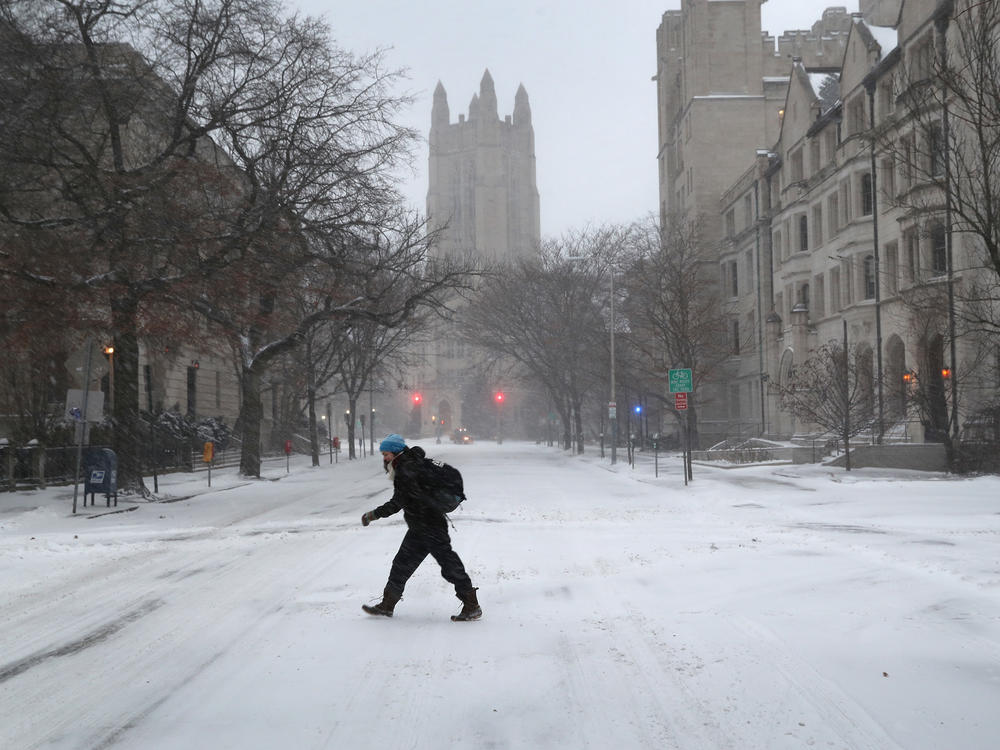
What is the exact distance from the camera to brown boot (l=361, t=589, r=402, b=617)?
27.0ft

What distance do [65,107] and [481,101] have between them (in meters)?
147

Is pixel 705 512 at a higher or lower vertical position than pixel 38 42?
lower

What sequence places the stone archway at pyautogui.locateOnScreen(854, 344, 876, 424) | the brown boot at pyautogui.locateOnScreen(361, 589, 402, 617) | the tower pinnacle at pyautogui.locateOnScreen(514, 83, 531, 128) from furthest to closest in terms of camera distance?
the tower pinnacle at pyautogui.locateOnScreen(514, 83, 531, 128) → the stone archway at pyautogui.locateOnScreen(854, 344, 876, 424) → the brown boot at pyautogui.locateOnScreen(361, 589, 402, 617)

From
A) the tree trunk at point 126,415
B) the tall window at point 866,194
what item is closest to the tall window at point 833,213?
the tall window at point 866,194

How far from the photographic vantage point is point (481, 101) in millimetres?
160500

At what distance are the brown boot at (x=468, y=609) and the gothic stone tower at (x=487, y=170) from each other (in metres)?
148

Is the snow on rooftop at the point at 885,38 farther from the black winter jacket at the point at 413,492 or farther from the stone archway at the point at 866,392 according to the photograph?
the black winter jacket at the point at 413,492

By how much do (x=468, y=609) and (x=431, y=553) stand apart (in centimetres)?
56

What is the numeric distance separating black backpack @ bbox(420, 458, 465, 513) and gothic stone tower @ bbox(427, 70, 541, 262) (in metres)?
148

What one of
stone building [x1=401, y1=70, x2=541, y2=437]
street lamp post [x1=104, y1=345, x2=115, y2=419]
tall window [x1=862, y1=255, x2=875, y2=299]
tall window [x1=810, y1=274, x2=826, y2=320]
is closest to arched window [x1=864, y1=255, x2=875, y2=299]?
tall window [x1=862, y1=255, x2=875, y2=299]

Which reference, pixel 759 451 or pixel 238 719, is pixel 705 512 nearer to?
pixel 238 719

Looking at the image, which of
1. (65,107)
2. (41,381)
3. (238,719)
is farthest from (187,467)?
(238,719)

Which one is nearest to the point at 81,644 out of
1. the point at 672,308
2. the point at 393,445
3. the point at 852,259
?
the point at 393,445

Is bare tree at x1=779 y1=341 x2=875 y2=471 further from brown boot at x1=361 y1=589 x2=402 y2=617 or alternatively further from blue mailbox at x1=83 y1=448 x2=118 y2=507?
brown boot at x1=361 y1=589 x2=402 y2=617
